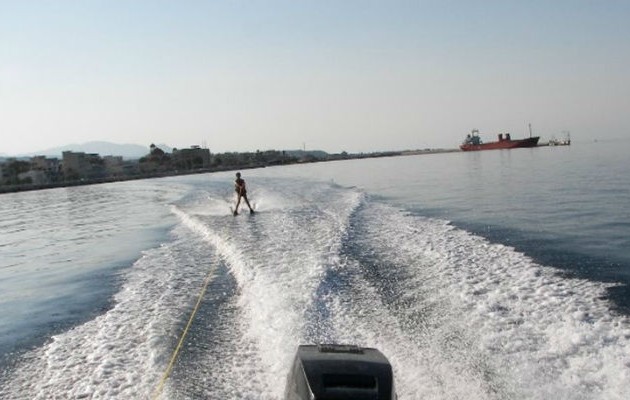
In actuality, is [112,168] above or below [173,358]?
above

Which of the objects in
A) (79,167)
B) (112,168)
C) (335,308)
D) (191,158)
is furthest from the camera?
(191,158)

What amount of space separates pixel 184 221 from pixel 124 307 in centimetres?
1247

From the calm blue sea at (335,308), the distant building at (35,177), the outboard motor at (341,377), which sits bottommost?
the calm blue sea at (335,308)

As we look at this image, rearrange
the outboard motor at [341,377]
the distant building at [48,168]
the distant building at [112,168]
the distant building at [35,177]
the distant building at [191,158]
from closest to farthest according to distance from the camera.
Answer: the outboard motor at [341,377], the distant building at [35,177], the distant building at [48,168], the distant building at [112,168], the distant building at [191,158]

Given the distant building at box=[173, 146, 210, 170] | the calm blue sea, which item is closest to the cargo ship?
the distant building at box=[173, 146, 210, 170]

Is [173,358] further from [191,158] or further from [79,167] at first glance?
[191,158]

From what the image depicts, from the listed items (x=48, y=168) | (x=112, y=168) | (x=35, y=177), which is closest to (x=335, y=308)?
(x=35, y=177)

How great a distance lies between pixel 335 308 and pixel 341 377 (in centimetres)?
374

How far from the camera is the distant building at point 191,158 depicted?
5969 inches

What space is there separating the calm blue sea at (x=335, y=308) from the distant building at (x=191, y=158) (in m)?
138

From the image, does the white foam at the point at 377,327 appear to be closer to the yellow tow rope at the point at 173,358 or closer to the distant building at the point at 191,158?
the yellow tow rope at the point at 173,358

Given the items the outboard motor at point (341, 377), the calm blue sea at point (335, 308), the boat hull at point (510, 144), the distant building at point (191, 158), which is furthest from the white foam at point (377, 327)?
the boat hull at point (510, 144)

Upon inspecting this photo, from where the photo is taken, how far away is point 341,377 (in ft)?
14.8

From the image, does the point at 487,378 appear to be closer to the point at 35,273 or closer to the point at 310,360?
the point at 310,360
